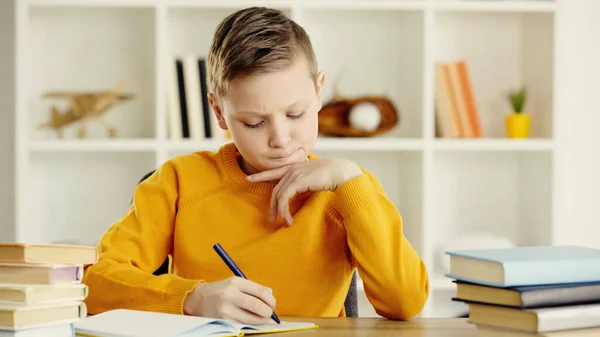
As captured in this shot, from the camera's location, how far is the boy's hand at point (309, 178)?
1402 millimetres

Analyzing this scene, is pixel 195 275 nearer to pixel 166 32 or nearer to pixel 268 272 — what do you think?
pixel 268 272

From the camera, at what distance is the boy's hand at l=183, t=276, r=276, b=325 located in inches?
46.3

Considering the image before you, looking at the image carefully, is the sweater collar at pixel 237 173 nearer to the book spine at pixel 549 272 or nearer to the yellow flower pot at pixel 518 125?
the book spine at pixel 549 272

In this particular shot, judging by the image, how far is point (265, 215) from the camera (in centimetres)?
152

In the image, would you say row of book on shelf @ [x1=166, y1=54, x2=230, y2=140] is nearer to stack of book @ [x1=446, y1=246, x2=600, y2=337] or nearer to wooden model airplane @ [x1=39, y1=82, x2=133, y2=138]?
wooden model airplane @ [x1=39, y1=82, x2=133, y2=138]

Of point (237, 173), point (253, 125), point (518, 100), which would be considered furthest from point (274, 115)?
point (518, 100)

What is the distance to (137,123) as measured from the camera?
3.12 m

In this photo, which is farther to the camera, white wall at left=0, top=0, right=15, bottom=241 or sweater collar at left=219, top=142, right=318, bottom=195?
white wall at left=0, top=0, right=15, bottom=241

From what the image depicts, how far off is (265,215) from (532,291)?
607 millimetres

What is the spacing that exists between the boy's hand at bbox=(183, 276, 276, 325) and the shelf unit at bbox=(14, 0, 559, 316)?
1702mm

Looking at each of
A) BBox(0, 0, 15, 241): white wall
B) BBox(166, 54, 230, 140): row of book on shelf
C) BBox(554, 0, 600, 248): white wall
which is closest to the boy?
BBox(166, 54, 230, 140): row of book on shelf

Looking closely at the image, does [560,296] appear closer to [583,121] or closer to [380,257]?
[380,257]

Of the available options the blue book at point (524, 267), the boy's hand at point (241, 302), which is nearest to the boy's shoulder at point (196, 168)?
the boy's hand at point (241, 302)

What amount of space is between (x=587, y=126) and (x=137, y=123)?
1.71 meters
